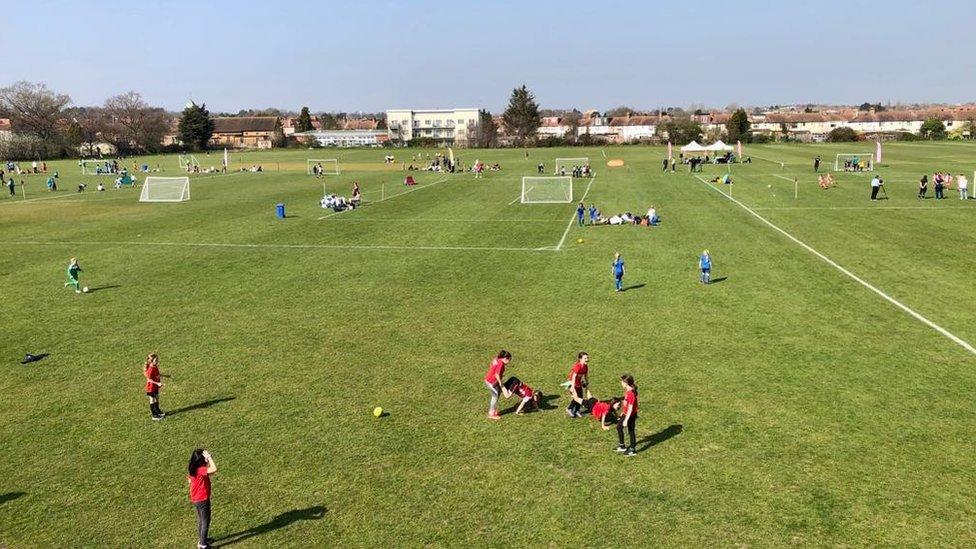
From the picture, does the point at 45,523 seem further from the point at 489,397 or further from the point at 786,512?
the point at 786,512

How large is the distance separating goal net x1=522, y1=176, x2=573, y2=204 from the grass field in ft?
56.1

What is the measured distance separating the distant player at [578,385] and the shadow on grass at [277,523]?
5.86 meters

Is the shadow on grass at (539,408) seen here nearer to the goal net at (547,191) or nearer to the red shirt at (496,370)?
the red shirt at (496,370)

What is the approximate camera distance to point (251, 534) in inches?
427

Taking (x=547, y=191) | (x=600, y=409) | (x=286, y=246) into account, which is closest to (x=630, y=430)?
(x=600, y=409)

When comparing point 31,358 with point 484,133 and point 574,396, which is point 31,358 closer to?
point 574,396

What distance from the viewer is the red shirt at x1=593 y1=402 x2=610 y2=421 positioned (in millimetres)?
14243

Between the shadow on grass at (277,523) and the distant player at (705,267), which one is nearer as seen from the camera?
the shadow on grass at (277,523)

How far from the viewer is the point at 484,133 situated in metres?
169

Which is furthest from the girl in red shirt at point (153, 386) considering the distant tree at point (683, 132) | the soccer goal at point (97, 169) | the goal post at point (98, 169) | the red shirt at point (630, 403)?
the distant tree at point (683, 132)

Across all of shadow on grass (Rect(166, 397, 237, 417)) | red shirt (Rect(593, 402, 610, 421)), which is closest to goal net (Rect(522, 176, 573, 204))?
shadow on grass (Rect(166, 397, 237, 417))

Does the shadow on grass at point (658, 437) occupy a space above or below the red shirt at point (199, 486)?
below

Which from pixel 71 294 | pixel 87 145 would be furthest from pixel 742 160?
pixel 87 145

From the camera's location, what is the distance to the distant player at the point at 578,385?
14.7 metres
